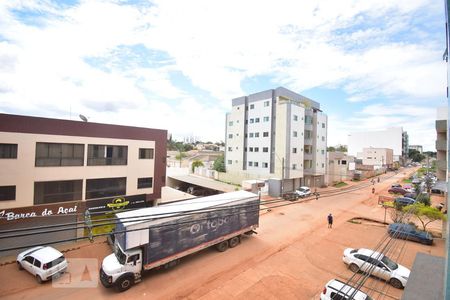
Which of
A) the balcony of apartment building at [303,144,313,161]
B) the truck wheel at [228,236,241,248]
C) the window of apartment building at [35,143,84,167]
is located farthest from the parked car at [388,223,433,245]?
the window of apartment building at [35,143,84,167]

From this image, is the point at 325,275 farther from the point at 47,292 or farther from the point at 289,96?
the point at 289,96

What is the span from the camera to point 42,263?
39.8 ft

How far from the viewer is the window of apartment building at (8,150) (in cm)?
1516

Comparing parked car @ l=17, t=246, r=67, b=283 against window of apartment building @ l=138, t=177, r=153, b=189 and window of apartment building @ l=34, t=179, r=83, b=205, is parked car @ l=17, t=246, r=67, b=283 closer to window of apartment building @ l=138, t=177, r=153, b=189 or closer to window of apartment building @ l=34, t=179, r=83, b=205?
window of apartment building @ l=34, t=179, r=83, b=205

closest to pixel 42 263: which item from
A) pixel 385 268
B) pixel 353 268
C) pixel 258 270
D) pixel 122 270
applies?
pixel 122 270

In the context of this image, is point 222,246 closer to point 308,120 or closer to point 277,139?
point 277,139

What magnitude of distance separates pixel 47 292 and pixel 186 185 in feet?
109

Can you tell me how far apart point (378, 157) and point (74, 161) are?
93673 mm

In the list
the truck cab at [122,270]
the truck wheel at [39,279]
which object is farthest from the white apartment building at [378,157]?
the truck wheel at [39,279]

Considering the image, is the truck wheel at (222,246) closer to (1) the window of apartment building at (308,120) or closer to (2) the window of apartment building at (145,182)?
(2) the window of apartment building at (145,182)

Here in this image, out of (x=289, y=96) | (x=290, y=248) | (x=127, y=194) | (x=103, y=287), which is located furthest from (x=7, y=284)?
(x=289, y=96)

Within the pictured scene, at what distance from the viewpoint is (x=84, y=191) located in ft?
60.4

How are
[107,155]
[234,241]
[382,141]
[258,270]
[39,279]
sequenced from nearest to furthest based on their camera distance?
1. [39,279]
2. [258,270]
3. [234,241]
4. [107,155]
5. [382,141]

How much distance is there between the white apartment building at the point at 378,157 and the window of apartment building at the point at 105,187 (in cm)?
8238
